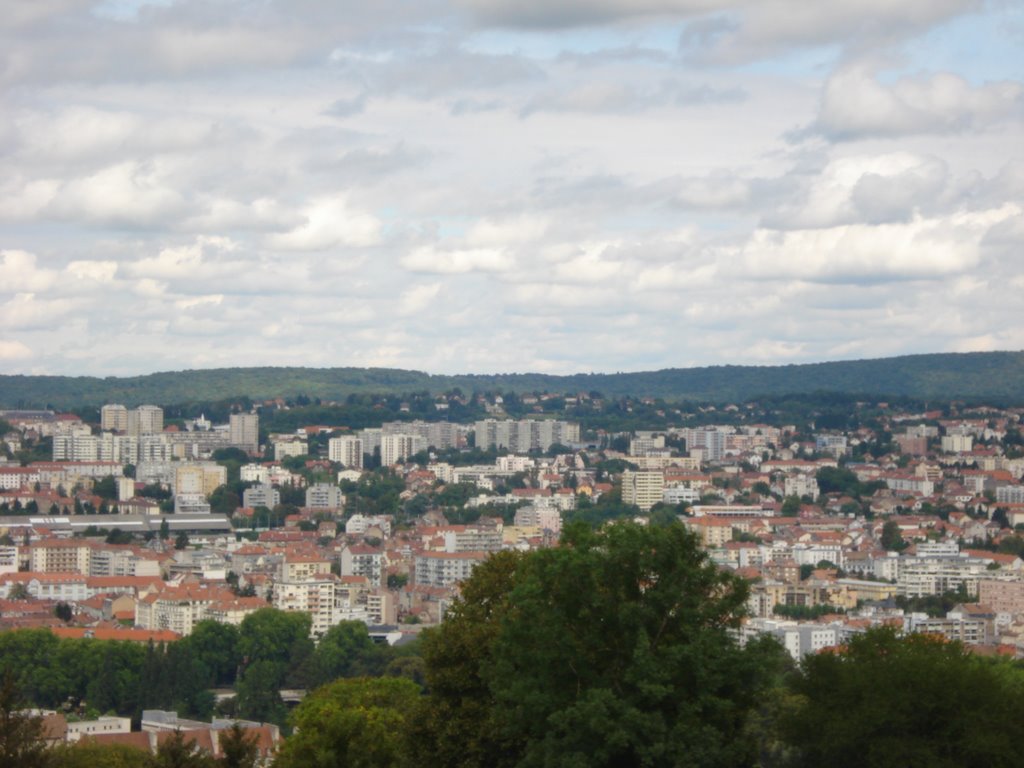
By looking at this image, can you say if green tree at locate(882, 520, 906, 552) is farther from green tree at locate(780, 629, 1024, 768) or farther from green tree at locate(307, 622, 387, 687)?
green tree at locate(780, 629, 1024, 768)

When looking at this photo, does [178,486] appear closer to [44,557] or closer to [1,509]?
[1,509]

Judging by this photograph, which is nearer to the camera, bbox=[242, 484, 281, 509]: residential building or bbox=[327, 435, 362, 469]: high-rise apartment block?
bbox=[242, 484, 281, 509]: residential building

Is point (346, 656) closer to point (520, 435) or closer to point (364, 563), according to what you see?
point (364, 563)

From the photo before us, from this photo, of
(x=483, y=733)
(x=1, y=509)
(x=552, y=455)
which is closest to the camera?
(x=483, y=733)

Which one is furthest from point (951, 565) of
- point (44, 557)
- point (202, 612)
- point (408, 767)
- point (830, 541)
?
point (408, 767)

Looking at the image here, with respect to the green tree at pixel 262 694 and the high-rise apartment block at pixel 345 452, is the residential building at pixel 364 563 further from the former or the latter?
the high-rise apartment block at pixel 345 452

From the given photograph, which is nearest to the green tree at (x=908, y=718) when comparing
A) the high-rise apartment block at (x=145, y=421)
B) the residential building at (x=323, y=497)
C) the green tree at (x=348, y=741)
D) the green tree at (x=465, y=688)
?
the green tree at (x=465, y=688)

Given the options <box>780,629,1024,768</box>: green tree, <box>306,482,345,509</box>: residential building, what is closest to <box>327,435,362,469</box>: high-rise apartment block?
<box>306,482,345,509</box>: residential building
